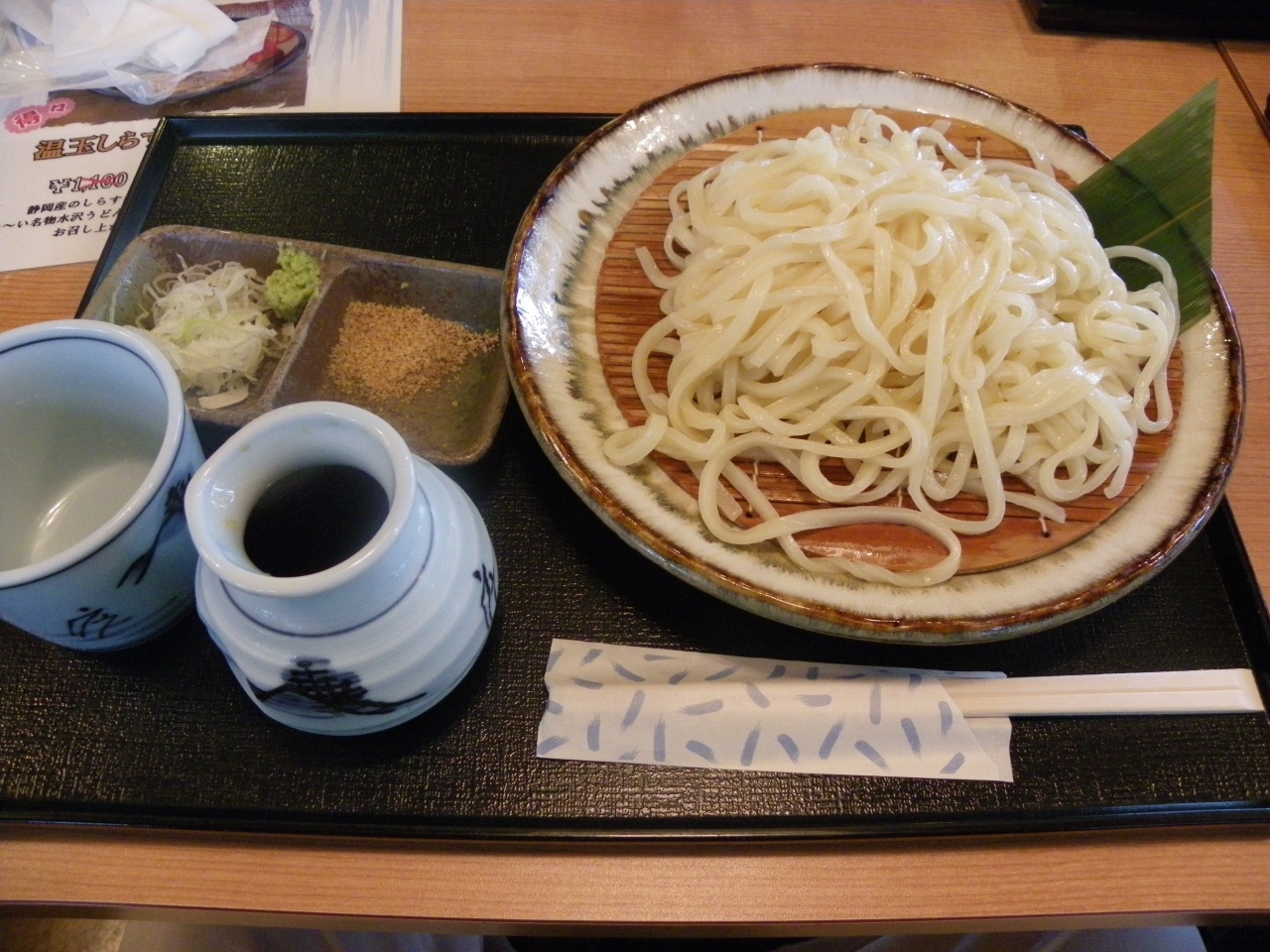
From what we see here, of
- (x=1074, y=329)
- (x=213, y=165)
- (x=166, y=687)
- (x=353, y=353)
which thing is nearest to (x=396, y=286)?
(x=353, y=353)

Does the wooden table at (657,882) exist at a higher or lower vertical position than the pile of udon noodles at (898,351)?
lower

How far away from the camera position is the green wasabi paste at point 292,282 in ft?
4.78

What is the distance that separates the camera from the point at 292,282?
1.46 m

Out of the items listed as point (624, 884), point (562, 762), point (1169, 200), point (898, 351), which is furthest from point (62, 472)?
point (1169, 200)

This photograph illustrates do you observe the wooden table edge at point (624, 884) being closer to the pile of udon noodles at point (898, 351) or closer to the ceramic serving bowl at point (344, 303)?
the pile of udon noodles at point (898, 351)

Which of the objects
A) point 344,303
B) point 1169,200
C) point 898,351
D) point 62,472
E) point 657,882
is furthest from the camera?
point 344,303

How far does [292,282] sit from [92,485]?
511 millimetres

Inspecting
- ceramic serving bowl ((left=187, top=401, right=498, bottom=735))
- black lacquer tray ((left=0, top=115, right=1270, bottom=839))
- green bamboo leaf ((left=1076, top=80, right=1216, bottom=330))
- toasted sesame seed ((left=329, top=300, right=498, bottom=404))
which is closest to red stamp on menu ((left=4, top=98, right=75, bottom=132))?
toasted sesame seed ((left=329, top=300, right=498, bottom=404))

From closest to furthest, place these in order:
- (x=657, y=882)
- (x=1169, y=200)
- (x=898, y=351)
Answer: (x=657, y=882) < (x=898, y=351) < (x=1169, y=200)

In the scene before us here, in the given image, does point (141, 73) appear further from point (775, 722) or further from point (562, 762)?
point (775, 722)

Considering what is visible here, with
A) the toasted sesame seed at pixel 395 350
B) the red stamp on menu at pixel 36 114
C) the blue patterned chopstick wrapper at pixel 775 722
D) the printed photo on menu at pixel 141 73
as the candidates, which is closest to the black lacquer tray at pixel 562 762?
the blue patterned chopstick wrapper at pixel 775 722

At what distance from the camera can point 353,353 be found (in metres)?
1.48

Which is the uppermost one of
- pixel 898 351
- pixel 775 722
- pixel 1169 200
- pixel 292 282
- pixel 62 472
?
pixel 1169 200

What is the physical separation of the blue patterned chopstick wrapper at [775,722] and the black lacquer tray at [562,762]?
2 centimetres
